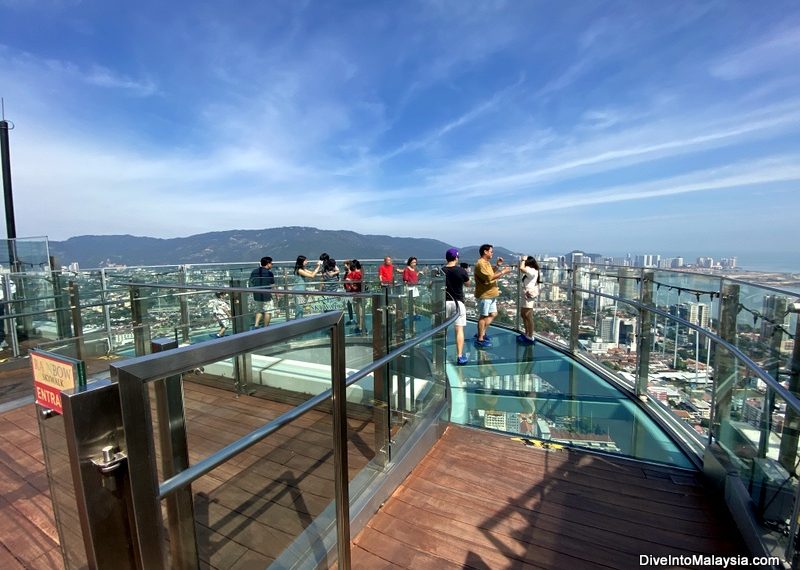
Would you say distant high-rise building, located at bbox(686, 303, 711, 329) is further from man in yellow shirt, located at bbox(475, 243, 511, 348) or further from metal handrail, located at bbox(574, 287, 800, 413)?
man in yellow shirt, located at bbox(475, 243, 511, 348)

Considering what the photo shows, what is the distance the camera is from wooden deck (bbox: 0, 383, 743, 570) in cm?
132

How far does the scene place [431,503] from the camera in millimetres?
2570

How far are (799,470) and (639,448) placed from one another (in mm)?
1697

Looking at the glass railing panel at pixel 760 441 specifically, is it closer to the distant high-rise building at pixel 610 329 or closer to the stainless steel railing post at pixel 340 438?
the stainless steel railing post at pixel 340 438

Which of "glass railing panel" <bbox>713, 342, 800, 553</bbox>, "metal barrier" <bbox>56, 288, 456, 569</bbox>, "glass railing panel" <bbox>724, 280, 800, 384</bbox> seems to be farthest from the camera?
"glass railing panel" <bbox>724, 280, 800, 384</bbox>

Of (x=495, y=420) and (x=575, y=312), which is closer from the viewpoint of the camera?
(x=495, y=420)

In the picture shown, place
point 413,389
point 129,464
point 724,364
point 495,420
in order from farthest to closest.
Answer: point 495,420 < point 413,389 < point 724,364 < point 129,464

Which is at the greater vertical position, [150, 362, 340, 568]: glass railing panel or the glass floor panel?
[150, 362, 340, 568]: glass railing panel

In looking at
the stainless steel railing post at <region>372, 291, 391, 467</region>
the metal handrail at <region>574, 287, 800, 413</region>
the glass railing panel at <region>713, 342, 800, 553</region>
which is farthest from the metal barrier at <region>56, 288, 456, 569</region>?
the glass railing panel at <region>713, 342, 800, 553</region>

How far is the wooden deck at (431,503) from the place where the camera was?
1.32 metres

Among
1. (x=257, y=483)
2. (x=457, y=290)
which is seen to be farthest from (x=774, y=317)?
(x=457, y=290)

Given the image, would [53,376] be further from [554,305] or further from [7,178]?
[7,178]

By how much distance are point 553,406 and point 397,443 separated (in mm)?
2162

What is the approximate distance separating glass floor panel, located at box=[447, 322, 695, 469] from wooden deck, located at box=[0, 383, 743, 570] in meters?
0.30
